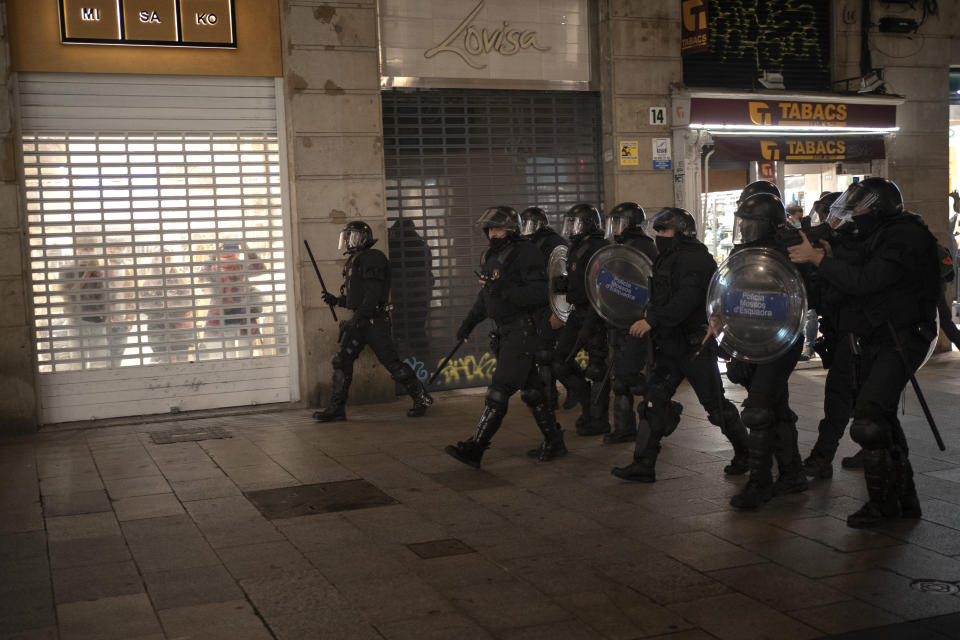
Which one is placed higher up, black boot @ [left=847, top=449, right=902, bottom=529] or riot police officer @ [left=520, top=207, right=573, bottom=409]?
riot police officer @ [left=520, top=207, right=573, bottom=409]

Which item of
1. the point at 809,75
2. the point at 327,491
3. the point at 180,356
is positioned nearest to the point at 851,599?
the point at 327,491

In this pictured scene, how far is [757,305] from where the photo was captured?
6000 millimetres

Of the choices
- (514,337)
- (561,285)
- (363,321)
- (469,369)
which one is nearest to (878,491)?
(514,337)

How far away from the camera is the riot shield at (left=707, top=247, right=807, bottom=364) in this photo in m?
5.93

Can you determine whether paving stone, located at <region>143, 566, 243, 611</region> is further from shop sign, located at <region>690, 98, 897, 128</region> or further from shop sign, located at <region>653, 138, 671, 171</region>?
shop sign, located at <region>690, 98, 897, 128</region>

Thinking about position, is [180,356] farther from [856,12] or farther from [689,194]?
[856,12]

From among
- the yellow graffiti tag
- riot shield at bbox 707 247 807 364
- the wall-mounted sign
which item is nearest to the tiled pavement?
riot shield at bbox 707 247 807 364

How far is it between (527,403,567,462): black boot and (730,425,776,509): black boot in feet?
5.99

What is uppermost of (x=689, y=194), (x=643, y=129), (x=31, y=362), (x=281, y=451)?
(x=643, y=129)

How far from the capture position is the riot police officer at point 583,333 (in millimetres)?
8891

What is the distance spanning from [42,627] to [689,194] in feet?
30.8

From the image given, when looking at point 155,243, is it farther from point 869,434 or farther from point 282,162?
point 869,434

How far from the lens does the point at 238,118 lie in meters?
10.7

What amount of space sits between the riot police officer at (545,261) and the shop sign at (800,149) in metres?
3.71
